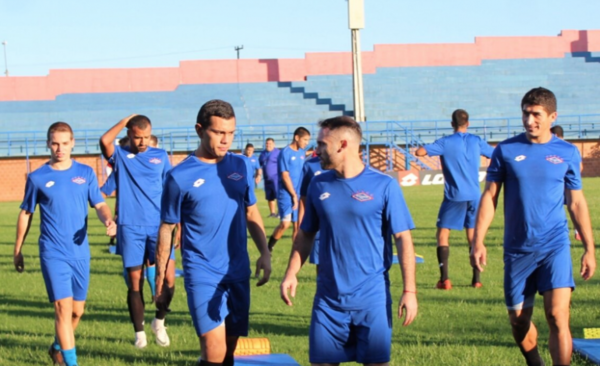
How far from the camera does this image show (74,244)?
23.4 ft

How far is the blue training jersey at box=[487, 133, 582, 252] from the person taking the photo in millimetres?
6102

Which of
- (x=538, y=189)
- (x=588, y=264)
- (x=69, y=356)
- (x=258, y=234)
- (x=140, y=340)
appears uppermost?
(x=538, y=189)

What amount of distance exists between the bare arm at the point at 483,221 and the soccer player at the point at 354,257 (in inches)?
55.1

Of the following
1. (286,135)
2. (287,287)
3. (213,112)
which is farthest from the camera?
(286,135)

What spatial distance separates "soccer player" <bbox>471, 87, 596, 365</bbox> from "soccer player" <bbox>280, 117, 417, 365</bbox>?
1.44 m

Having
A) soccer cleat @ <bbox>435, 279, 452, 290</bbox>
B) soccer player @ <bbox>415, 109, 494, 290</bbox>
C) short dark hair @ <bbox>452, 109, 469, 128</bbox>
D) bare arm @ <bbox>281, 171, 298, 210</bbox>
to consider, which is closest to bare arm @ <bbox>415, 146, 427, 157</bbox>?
soccer player @ <bbox>415, 109, 494, 290</bbox>

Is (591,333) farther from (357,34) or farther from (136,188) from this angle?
(357,34)

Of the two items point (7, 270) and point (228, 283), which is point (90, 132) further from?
point (228, 283)

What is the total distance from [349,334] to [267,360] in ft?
7.66

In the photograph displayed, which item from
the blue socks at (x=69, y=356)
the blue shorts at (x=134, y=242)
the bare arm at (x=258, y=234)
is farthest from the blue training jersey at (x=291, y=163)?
the bare arm at (x=258, y=234)

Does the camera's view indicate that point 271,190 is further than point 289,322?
Yes

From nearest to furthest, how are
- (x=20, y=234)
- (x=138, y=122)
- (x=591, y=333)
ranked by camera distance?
1. (x=20, y=234)
2. (x=591, y=333)
3. (x=138, y=122)

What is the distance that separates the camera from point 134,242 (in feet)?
27.3

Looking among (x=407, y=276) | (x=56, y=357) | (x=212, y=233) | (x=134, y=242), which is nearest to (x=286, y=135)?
(x=134, y=242)
